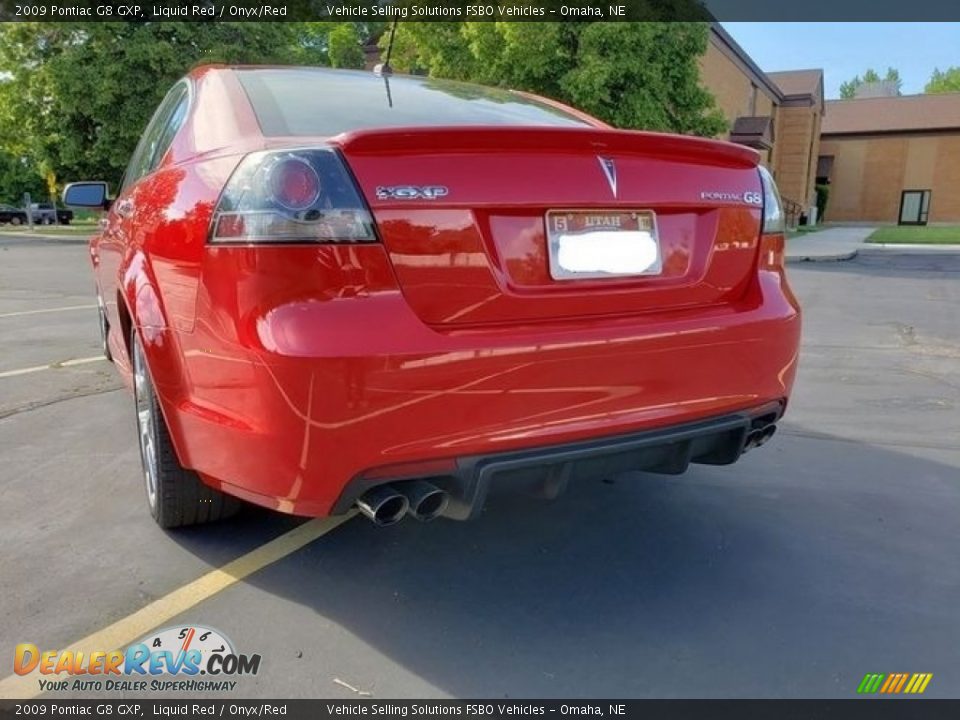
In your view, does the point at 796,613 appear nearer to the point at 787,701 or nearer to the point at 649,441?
the point at 787,701

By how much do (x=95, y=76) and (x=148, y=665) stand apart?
3020 cm

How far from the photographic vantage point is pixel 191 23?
93.8ft

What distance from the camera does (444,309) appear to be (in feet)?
6.66

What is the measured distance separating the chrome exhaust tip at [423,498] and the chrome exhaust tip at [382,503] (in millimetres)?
18

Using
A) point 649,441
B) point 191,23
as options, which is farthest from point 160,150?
point 191,23

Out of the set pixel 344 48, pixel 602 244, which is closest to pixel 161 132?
pixel 602 244

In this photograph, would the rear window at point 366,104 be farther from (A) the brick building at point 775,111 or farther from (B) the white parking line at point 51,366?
(A) the brick building at point 775,111

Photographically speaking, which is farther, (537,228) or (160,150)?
(160,150)

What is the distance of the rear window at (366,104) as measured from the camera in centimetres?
246

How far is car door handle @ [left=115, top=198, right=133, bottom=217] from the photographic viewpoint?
3.12 m

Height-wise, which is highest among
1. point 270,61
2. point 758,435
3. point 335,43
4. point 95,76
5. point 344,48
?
point 335,43

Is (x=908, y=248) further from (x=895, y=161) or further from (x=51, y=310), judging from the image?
(x=895, y=161)

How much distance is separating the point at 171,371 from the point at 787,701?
192 centimetres

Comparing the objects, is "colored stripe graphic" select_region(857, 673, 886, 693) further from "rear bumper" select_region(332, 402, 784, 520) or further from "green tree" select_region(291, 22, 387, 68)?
"green tree" select_region(291, 22, 387, 68)
